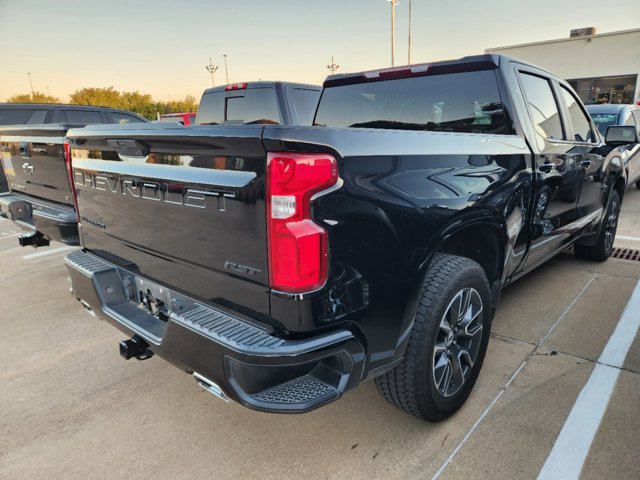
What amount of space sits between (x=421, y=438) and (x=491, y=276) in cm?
105

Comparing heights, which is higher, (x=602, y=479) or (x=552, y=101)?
(x=552, y=101)

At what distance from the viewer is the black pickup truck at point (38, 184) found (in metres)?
3.75

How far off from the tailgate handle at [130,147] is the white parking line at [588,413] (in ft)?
7.58

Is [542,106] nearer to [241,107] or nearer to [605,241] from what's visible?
[605,241]

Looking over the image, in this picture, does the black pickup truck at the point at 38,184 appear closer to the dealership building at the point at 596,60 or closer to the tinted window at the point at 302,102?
the tinted window at the point at 302,102

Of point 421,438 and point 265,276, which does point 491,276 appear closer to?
point 421,438

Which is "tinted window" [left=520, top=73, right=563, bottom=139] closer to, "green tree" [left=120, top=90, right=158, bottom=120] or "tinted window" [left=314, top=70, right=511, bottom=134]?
"tinted window" [left=314, top=70, right=511, bottom=134]

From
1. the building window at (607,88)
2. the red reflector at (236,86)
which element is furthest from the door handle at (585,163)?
the building window at (607,88)

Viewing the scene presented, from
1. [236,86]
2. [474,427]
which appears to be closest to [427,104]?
[474,427]

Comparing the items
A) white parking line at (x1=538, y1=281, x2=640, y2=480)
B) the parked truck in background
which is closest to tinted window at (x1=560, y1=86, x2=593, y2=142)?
white parking line at (x1=538, y1=281, x2=640, y2=480)

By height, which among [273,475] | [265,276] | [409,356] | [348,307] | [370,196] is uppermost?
[370,196]

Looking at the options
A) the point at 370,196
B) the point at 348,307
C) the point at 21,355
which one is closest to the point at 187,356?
the point at 348,307

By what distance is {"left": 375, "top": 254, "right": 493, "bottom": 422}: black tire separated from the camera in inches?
78.9

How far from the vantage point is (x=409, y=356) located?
1.99 metres
